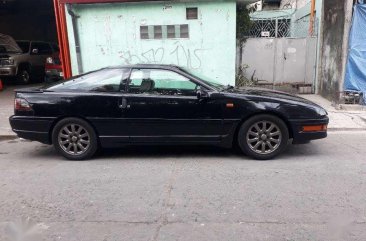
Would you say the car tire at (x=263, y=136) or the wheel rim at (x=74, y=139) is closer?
the car tire at (x=263, y=136)

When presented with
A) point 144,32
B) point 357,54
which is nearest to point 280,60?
point 357,54

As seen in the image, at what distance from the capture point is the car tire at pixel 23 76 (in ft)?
53.0

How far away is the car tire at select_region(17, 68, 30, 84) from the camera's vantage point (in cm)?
1615

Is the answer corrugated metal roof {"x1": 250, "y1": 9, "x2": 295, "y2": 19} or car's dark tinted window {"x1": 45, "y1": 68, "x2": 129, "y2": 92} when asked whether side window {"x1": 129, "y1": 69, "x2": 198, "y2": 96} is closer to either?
car's dark tinted window {"x1": 45, "y1": 68, "x2": 129, "y2": 92}

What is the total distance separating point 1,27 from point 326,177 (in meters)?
24.0

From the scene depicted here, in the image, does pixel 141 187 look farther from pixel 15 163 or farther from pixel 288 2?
pixel 288 2

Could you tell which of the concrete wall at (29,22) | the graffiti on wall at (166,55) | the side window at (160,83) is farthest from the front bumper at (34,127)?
the concrete wall at (29,22)

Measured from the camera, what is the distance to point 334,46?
10.8m

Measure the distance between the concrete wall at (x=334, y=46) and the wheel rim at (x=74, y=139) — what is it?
6.74m

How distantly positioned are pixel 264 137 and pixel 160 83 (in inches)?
66.7

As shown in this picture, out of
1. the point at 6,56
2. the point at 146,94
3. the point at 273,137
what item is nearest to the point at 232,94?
the point at 273,137

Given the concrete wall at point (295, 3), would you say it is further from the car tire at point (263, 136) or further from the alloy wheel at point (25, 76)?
the car tire at point (263, 136)

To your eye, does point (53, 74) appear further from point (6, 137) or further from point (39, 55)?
point (6, 137)

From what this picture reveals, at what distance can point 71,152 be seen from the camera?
620 cm
